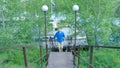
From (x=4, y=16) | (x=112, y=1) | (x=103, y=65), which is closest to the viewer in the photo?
(x=103, y=65)

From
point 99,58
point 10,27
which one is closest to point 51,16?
point 10,27

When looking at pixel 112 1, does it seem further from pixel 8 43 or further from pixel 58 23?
pixel 8 43

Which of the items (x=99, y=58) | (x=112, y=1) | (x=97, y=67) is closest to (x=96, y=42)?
(x=112, y=1)

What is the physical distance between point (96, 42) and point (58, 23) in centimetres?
293

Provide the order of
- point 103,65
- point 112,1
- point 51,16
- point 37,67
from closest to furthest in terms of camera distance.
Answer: point 37,67
point 103,65
point 112,1
point 51,16

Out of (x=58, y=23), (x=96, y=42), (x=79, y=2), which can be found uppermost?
(x=79, y=2)

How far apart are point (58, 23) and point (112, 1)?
3.95 metres

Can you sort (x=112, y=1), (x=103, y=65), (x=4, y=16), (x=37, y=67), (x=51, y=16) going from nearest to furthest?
(x=37, y=67) < (x=103, y=65) < (x=4, y=16) < (x=112, y=1) < (x=51, y=16)

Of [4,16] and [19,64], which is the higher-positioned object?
[4,16]

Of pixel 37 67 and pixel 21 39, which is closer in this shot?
pixel 37 67

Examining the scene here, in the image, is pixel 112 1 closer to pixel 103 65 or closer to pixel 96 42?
pixel 96 42

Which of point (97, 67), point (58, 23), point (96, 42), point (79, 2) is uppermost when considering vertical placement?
point (79, 2)

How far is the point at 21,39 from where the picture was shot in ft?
55.4

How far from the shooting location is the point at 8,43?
1602 cm
